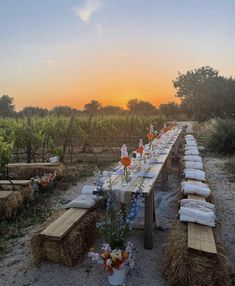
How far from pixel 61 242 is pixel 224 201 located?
3347 mm

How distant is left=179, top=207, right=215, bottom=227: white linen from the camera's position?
11.0 feet

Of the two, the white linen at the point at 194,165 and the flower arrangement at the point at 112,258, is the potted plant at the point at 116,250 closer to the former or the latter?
the flower arrangement at the point at 112,258

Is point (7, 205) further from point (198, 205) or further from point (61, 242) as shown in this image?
point (198, 205)

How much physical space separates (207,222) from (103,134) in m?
11.9

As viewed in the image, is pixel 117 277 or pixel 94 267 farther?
pixel 94 267

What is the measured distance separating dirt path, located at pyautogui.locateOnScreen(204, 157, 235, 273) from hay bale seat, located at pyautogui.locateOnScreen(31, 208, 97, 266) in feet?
5.37

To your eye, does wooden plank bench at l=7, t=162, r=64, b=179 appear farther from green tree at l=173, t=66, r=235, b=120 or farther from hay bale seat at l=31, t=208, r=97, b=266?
green tree at l=173, t=66, r=235, b=120

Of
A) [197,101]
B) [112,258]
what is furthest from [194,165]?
[197,101]

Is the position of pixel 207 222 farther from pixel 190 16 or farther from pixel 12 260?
pixel 190 16

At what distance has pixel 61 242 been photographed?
3.26 metres

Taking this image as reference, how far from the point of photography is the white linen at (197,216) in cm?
334

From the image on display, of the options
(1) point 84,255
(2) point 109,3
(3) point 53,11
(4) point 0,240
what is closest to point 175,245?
(1) point 84,255

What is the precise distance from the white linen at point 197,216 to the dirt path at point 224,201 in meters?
0.52

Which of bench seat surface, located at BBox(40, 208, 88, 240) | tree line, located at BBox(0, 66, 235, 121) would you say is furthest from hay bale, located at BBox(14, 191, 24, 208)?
tree line, located at BBox(0, 66, 235, 121)
